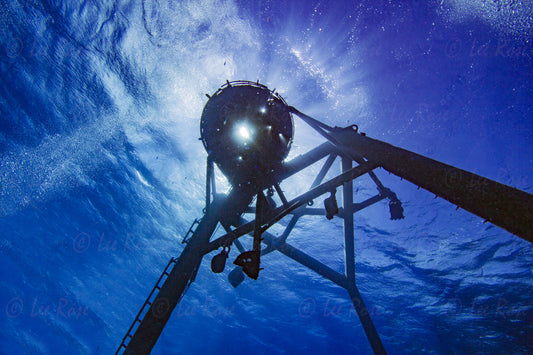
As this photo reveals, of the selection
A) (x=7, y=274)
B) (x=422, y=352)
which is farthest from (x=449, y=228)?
(x=7, y=274)

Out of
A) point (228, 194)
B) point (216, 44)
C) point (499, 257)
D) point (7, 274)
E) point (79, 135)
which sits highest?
point (499, 257)

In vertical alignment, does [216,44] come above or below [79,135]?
above

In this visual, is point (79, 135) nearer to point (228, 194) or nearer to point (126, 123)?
point (126, 123)

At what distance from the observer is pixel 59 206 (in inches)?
851

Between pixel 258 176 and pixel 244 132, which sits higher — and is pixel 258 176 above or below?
below

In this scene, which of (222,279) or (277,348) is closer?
(222,279)

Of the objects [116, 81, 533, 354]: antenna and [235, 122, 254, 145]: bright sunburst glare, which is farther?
[235, 122, 254, 145]: bright sunburst glare

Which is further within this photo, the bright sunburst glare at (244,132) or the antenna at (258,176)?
the bright sunburst glare at (244,132)

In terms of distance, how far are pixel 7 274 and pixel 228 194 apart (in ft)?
172

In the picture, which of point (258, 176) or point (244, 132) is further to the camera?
point (244, 132)

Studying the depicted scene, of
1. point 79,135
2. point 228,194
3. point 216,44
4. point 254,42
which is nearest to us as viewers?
point 228,194

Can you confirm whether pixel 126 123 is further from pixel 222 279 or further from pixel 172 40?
pixel 222 279

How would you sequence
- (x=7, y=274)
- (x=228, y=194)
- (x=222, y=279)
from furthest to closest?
(x=7, y=274) → (x=222, y=279) → (x=228, y=194)

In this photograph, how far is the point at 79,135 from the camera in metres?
16.0
